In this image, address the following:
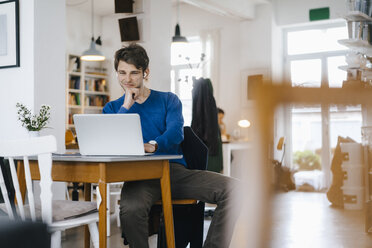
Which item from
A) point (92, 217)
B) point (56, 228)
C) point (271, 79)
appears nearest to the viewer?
point (271, 79)

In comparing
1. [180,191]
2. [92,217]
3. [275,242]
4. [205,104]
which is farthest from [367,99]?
[205,104]

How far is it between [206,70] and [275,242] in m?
7.80

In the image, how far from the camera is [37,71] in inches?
139

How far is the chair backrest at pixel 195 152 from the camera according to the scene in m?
2.56

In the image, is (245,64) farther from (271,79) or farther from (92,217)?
(271,79)

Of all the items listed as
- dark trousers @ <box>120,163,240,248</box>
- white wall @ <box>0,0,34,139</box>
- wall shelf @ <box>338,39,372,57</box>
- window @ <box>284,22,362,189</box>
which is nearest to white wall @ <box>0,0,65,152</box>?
white wall @ <box>0,0,34,139</box>

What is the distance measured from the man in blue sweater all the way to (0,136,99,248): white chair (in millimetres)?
203

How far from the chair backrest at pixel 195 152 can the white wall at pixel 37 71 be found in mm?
1456

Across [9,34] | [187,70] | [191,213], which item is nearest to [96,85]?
[187,70]

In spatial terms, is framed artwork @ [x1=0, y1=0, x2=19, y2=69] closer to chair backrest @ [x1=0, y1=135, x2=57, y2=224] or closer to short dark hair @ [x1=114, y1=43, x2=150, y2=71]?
short dark hair @ [x1=114, y1=43, x2=150, y2=71]

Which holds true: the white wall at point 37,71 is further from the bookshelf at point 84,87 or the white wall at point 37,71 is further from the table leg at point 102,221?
the bookshelf at point 84,87

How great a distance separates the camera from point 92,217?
2.05 meters

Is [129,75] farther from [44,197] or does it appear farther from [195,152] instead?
[44,197]

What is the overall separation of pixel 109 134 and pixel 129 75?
59 cm
